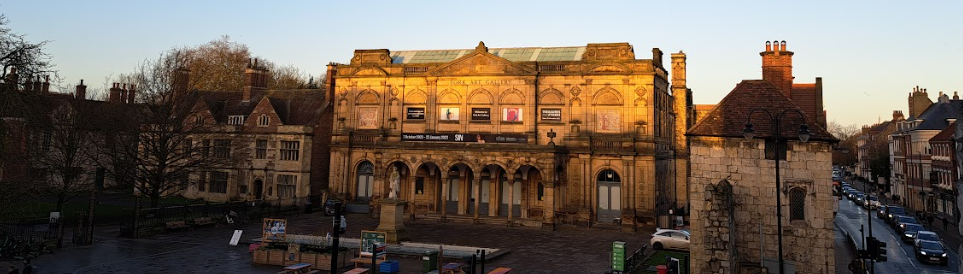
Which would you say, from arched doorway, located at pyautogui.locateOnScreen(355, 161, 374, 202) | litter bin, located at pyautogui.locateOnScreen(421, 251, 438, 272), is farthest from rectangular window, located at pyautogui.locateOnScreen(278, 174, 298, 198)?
litter bin, located at pyautogui.locateOnScreen(421, 251, 438, 272)

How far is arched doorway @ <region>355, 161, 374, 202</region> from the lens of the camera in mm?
43000

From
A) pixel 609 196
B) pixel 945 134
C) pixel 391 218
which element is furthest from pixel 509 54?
pixel 945 134

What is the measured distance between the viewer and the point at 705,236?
62.0 feet

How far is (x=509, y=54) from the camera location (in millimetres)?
46094

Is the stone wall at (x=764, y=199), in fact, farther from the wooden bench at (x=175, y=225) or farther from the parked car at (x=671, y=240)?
the wooden bench at (x=175, y=225)

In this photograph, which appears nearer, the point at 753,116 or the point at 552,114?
the point at 753,116

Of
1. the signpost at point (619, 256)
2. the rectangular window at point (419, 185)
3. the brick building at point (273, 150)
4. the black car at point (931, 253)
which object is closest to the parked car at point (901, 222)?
the black car at point (931, 253)

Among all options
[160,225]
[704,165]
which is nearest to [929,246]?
[704,165]

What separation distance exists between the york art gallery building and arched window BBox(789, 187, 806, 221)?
51.7 ft

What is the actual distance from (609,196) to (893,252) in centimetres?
1642

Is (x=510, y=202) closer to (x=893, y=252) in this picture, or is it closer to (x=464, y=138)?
(x=464, y=138)

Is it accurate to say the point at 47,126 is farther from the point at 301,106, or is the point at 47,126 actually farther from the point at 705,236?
the point at 705,236

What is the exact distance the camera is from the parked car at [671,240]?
27422mm

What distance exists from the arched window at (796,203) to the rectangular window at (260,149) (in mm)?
39381
